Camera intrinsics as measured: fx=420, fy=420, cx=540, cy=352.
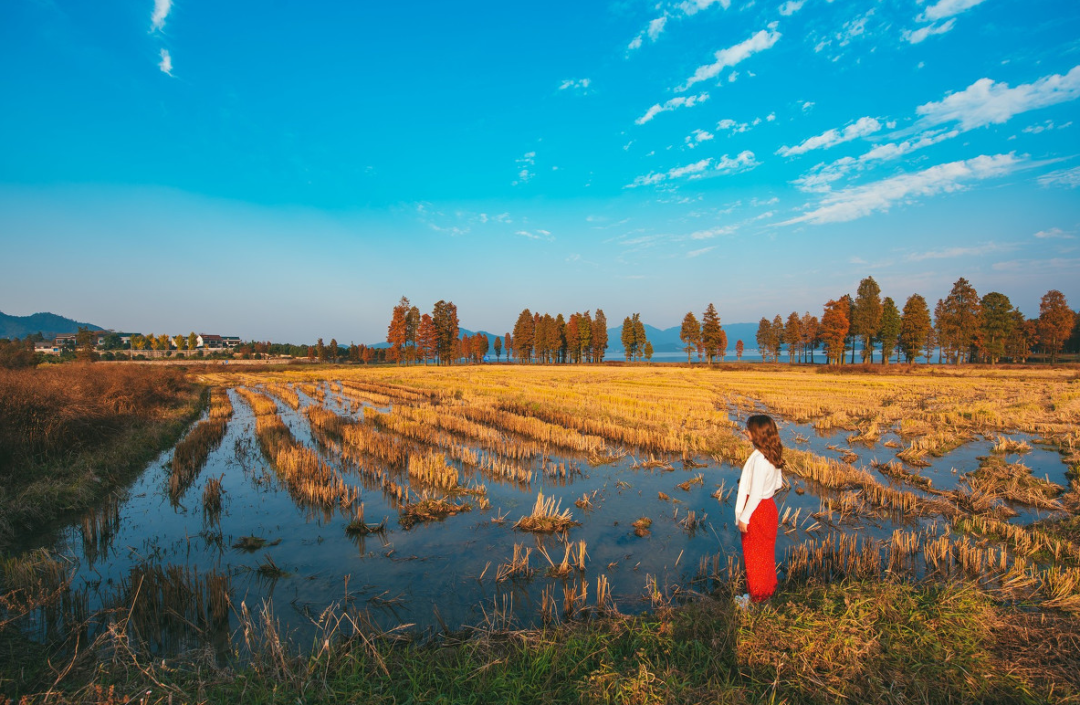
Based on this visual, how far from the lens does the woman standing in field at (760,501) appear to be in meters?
5.15

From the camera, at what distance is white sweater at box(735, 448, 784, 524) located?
5145mm

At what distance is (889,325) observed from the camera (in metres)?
66.2

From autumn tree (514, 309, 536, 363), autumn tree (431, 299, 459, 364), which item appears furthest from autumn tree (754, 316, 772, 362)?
autumn tree (431, 299, 459, 364)

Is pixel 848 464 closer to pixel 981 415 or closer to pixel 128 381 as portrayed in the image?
pixel 981 415

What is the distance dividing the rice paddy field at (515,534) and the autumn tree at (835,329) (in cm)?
5728

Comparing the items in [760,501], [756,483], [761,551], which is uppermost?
[756,483]

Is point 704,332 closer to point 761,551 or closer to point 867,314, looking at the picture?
point 867,314

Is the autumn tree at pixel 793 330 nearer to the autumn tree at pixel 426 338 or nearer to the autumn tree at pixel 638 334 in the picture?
the autumn tree at pixel 638 334

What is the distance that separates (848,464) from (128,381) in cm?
3171


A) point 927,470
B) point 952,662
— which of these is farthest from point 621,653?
point 927,470

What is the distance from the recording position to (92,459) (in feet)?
39.1

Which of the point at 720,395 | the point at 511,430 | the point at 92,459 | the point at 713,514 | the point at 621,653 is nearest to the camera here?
the point at 621,653

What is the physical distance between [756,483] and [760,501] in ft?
0.83

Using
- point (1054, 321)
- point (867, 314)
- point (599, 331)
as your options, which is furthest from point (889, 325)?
point (599, 331)
